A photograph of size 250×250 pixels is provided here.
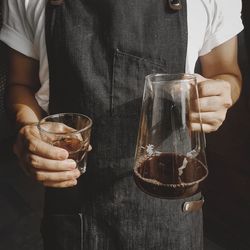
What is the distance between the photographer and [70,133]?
981 millimetres

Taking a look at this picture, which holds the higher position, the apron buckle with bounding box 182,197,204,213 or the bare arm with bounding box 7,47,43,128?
the bare arm with bounding box 7,47,43,128

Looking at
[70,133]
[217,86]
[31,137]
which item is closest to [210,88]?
[217,86]

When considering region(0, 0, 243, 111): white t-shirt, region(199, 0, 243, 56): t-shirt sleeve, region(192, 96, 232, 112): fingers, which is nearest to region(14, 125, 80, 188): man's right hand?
region(0, 0, 243, 111): white t-shirt

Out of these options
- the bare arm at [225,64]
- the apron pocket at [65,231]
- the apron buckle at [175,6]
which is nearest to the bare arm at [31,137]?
the apron pocket at [65,231]

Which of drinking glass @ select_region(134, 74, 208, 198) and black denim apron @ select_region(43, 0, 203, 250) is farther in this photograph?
black denim apron @ select_region(43, 0, 203, 250)

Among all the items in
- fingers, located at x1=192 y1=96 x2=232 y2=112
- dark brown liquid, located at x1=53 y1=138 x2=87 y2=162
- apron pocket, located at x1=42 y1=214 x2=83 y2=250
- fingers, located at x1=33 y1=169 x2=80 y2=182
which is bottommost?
apron pocket, located at x1=42 y1=214 x2=83 y2=250

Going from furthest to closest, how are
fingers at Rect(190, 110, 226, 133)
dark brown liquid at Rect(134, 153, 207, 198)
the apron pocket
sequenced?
the apron pocket
fingers at Rect(190, 110, 226, 133)
dark brown liquid at Rect(134, 153, 207, 198)

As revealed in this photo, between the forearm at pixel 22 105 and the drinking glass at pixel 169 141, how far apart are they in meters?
0.48

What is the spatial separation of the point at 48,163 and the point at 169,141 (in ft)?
1.10

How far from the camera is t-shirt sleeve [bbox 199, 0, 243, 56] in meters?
1.21

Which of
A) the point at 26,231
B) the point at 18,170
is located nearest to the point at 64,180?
the point at 26,231

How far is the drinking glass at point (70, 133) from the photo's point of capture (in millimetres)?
1007

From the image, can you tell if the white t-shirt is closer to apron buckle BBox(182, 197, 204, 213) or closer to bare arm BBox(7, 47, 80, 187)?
bare arm BBox(7, 47, 80, 187)

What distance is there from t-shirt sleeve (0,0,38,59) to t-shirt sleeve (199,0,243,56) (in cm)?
62
